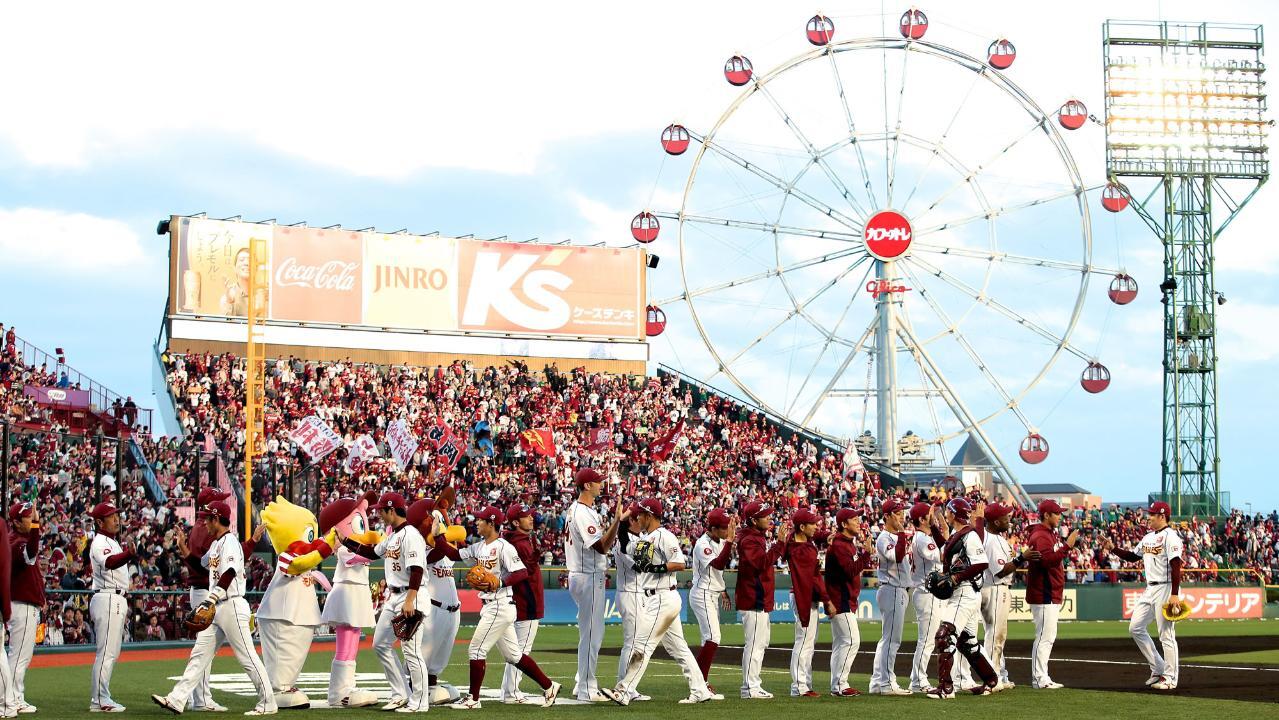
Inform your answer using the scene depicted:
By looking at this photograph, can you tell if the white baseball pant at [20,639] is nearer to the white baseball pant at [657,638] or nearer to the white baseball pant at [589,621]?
the white baseball pant at [589,621]

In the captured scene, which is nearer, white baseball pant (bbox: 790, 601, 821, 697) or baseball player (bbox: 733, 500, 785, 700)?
baseball player (bbox: 733, 500, 785, 700)

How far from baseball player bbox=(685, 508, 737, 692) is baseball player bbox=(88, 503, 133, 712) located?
589 cm

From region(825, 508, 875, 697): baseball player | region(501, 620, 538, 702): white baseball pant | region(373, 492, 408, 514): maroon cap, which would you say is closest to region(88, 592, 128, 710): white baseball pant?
region(373, 492, 408, 514): maroon cap

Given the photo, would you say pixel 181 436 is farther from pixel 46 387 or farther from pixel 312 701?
pixel 312 701

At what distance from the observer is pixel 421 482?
4134 cm

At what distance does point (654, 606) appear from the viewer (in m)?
15.5

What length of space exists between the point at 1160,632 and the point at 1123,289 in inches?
1364

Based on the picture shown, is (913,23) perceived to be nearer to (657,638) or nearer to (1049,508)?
(1049,508)

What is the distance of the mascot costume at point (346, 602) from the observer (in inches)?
573

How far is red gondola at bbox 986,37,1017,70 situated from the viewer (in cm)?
5034

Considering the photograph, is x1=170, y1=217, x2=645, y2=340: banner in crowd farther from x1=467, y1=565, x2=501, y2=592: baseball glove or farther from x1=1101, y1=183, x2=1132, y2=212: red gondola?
x1=467, y1=565, x2=501, y2=592: baseball glove

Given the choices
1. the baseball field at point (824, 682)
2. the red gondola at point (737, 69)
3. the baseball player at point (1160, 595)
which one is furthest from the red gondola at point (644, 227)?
the baseball player at point (1160, 595)

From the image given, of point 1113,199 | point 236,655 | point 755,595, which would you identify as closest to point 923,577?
point 755,595

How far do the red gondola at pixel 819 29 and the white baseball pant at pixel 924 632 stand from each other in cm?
3594
